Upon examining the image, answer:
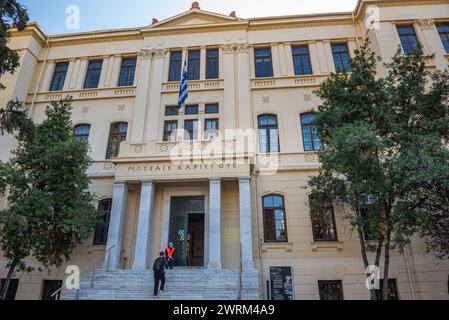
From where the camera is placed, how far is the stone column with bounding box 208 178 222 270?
1310 cm

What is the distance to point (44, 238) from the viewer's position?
488 inches

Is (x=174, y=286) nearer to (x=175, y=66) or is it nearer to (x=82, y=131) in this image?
(x=82, y=131)

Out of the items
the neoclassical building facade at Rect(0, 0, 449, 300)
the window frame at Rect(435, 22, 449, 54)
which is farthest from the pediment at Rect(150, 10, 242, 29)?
the window frame at Rect(435, 22, 449, 54)

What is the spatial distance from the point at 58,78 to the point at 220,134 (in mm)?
12222

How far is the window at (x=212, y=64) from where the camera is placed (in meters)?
19.0

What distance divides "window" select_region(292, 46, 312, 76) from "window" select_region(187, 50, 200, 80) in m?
6.20

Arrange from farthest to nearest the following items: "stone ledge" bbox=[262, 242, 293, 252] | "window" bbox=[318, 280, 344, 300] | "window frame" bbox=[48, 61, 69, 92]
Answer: "window frame" bbox=[48, 61, 69, 92] < "stone ledge" bbox=[262, 242, 293, 252] < "window" bbox=[318, 280, 344, 300]

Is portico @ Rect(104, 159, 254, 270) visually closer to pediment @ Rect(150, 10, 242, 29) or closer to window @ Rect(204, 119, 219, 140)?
window @ Rect(204, 119, 219, 140)

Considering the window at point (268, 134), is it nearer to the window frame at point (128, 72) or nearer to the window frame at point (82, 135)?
the window frame at point (128, 72)

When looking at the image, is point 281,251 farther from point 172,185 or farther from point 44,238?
point 44,238

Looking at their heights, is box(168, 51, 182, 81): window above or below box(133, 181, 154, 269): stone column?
above
